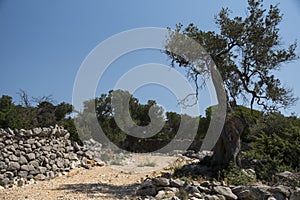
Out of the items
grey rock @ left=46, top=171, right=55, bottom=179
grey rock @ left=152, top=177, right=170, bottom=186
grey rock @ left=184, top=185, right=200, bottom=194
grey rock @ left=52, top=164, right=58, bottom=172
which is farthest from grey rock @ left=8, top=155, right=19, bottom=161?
grey rock @ left=184, top=185, right=200, bottom=194

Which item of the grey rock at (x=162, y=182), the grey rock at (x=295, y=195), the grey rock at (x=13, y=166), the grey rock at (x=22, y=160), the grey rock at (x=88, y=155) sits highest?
the grey rock at (x=88, y=155)

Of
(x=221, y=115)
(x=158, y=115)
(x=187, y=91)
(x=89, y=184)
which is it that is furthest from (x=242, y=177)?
(x=158, y=115)

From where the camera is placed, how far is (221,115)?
8.76 m

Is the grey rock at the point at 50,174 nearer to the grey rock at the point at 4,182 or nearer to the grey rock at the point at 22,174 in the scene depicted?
the grey rock at the point at 22,174

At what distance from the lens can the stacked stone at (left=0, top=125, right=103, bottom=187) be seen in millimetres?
9266

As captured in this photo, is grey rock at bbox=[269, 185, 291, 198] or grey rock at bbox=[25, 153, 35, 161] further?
grey rock at bbox=[25, 153, 35, 161]

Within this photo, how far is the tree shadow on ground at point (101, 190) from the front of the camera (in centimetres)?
695

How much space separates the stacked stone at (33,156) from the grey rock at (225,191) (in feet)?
18.2

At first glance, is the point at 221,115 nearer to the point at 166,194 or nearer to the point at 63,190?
the point at 166,194

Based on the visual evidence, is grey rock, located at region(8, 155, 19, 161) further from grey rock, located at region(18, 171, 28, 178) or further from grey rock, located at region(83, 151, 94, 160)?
grey rock, located at region(83, 151, 94, 160)

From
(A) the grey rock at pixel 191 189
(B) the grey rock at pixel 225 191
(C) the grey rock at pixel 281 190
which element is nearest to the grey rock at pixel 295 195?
(C) the grey rock at pixel 281 190

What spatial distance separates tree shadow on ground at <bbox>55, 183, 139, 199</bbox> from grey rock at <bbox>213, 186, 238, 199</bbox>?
6.09 feet

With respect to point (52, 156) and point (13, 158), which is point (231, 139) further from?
point (13, 158)

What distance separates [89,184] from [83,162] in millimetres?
3210
